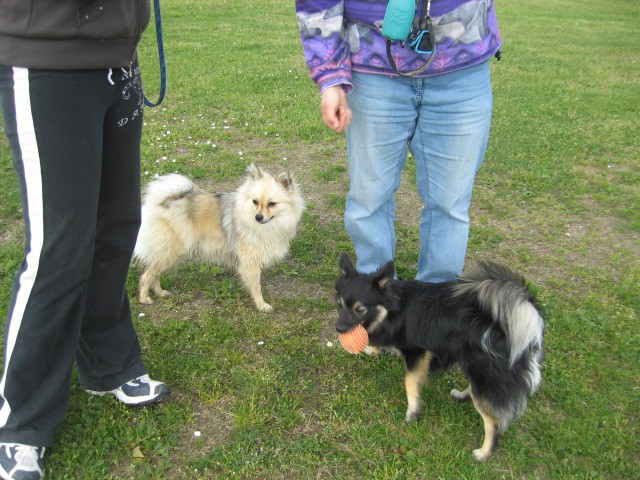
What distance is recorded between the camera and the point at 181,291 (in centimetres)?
369

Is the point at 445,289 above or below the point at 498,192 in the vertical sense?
above

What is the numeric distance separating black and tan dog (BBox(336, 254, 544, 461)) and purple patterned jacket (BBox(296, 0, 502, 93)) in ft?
3.22

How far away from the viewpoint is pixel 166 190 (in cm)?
362

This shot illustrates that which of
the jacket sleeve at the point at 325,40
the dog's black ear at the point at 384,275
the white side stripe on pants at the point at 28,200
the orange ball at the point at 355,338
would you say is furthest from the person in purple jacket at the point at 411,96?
the white side stripe on pants at the point at 28,200

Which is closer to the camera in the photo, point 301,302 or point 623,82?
point 301,302

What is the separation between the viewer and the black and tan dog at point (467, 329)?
227 centimetres

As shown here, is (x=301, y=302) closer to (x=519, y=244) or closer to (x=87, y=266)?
(x=87, y=266)

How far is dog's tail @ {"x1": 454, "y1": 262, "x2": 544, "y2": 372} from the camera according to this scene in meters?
2.20

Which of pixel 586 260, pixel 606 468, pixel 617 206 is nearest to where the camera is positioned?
pixel 606 468

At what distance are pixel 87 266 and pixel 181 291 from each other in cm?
164

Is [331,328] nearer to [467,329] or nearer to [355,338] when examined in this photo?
[355,338]

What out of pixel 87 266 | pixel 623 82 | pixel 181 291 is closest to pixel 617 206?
pixel 181 291

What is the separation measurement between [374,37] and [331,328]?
1777mm

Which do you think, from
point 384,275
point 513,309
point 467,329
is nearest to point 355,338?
point 384,275
